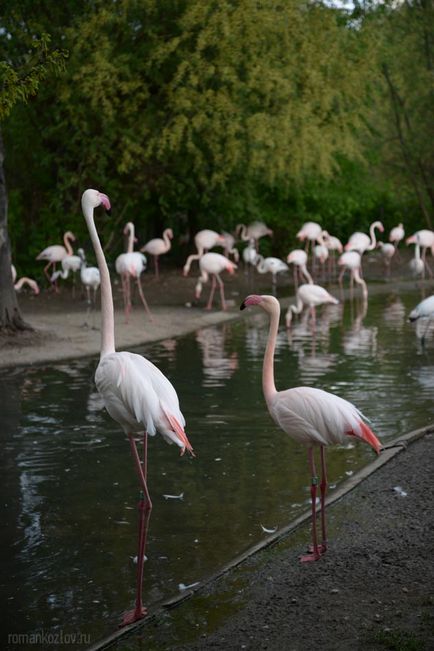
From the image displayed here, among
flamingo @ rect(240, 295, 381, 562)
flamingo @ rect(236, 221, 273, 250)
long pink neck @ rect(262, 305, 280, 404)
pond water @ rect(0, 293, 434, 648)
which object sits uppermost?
flamingo @ rect(236, 221, 273, 250)

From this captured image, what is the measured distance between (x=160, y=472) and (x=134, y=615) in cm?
293

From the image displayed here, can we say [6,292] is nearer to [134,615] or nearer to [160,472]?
[160,472]

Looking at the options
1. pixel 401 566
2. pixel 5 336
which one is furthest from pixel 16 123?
pixel 401 566

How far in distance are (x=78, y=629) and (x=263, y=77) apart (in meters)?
17.6

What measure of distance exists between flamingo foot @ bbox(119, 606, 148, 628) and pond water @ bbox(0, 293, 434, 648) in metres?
0.07

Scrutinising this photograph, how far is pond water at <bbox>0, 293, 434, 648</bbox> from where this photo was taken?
580 cm

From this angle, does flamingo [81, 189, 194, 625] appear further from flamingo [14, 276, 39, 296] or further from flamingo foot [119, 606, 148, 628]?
flamingo [14, 276, 39, 296]

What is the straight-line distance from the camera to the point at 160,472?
320 inches

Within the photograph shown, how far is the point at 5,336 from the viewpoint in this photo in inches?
592

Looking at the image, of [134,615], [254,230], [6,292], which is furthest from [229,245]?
[134,615]

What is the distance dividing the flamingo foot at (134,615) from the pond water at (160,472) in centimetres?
7

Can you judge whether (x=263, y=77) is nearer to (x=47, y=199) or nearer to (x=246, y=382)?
(x=47, y=199)

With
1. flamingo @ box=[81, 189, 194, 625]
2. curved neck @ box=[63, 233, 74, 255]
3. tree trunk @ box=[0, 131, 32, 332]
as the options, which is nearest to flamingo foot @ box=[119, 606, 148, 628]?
flamingo @ box=[81, 189, 194, 625]

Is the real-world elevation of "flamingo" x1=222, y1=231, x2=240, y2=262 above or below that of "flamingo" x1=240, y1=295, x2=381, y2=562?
above
